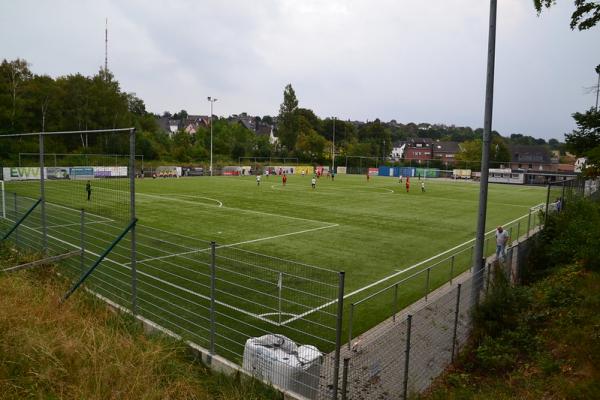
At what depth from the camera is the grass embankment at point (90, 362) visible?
5.33 metres

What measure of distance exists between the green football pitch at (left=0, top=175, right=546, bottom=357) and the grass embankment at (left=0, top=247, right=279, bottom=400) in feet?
3.17

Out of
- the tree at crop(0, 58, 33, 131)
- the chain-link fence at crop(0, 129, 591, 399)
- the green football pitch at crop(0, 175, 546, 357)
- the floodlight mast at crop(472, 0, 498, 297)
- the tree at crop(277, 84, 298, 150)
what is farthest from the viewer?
the tree at crop(277, 84, 298, 150)

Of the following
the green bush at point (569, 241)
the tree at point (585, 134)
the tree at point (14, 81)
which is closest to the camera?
the green bush at point (569, 241)

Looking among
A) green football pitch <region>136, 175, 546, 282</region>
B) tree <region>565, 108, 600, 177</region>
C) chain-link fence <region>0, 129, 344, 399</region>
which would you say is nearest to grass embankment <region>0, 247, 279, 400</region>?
chain-link fence <region>0, 129, 344, 399</region>

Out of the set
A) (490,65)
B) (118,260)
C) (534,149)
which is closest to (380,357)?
(490,65)

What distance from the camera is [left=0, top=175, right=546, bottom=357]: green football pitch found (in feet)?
34.5

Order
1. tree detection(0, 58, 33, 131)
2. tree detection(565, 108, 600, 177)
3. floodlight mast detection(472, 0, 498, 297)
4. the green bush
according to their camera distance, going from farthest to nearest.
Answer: tree detection(0, 58, 33, 131)
tree detection(565, 108, 600, 177)
the green bush
floodlight mast detection(472, 0, 498, 297)

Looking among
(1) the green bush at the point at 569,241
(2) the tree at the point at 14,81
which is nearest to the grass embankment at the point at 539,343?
(1) the green bush at the point at 569,241

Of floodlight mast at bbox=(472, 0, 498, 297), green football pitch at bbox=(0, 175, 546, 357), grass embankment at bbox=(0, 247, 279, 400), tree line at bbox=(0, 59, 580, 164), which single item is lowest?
green football pitch at bbox=(0, 175, 546, 357)

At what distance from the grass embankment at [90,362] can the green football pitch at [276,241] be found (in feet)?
3.17

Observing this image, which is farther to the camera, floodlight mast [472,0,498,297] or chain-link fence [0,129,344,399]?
floodlight mast [472,0,498,297]

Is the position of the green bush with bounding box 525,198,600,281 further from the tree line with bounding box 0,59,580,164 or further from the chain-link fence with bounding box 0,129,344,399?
the tree line with bounding box 0,59,580,164

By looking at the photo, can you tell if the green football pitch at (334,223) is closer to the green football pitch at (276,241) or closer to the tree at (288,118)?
the green football pitch at (276,241)

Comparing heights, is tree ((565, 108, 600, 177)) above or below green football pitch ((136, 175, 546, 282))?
above
